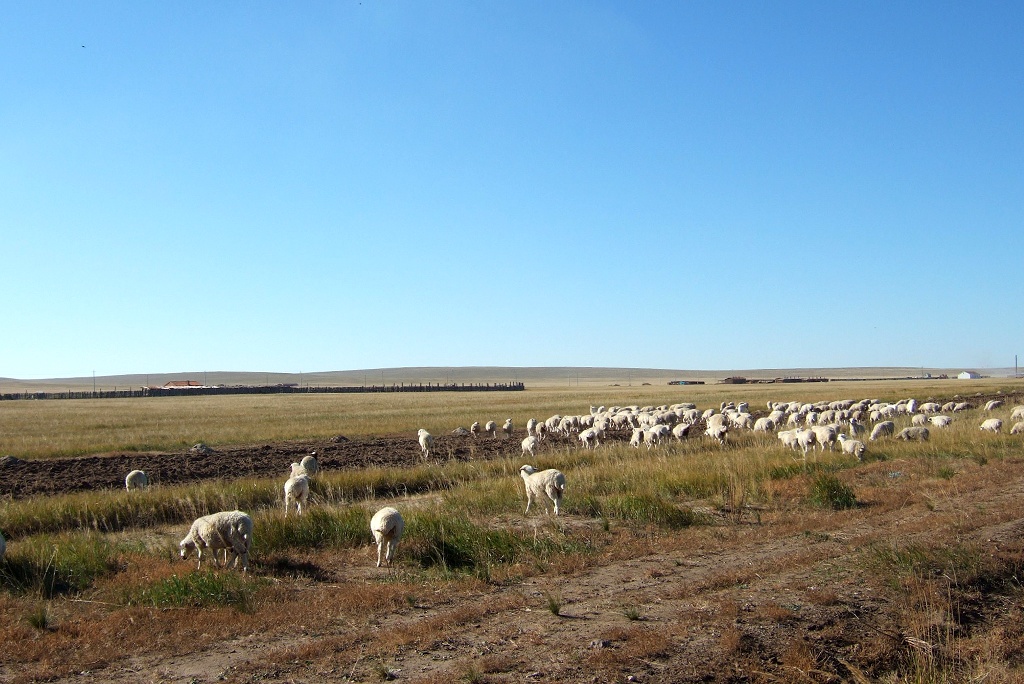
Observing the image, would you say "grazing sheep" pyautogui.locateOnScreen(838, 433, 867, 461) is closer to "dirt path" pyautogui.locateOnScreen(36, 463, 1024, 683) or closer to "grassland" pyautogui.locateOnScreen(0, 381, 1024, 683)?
"grassland" pyautogui.locateOnScreen(0, 381, 1024, 683)

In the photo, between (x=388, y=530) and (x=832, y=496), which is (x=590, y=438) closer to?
(x=832, y=496)

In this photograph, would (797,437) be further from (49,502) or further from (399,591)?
(49,502)

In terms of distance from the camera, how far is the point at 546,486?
1441cm

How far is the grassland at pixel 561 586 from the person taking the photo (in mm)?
6926

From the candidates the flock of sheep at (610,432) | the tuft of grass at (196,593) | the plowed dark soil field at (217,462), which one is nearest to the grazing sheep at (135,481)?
the flock of sheep at (610,432)

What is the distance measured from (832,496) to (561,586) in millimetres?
7461

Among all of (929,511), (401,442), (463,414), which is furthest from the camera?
(463,414)

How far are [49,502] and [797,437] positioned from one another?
2010 centimetres

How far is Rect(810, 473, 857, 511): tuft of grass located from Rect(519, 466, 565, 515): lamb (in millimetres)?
4885

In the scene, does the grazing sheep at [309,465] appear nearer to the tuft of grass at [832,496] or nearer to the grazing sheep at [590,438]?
the grazing sheep at [590,438]

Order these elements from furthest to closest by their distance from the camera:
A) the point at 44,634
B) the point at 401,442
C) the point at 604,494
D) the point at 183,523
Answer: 1. the point at 401,442
2. the point at 604,494
3. the point at 183,523
4. the point at 44,634

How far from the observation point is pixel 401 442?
32.0 m

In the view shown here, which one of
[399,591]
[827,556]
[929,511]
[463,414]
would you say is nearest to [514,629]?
[399,591]

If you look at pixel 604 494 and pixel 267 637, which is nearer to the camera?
pixel 267 637
